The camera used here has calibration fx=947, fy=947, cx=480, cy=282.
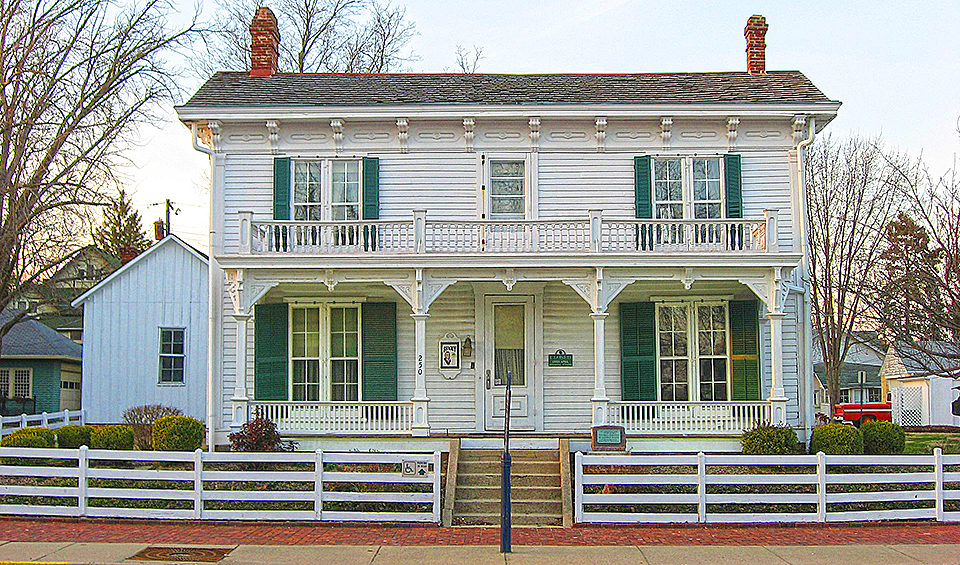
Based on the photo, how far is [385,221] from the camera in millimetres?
16781

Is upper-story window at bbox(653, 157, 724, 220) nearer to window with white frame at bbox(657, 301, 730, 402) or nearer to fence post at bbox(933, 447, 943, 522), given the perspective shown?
window with white frame at bbox(657, 301, 730, 402)

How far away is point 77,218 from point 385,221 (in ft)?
37.0

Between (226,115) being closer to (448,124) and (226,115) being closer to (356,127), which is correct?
(356,127)

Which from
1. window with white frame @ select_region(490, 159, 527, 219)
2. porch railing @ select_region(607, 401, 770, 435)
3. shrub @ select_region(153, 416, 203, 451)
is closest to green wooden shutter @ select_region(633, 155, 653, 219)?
window with white frame @ select_region(490, 159, 527, 219)

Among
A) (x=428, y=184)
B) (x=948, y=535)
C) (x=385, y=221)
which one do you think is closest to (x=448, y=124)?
(x=428, y=184)

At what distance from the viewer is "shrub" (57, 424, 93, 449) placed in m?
17.6

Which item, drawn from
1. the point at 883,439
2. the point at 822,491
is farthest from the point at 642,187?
the point at 822,491

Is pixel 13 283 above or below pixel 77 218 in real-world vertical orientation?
below

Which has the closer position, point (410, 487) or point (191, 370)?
point (410, 487)

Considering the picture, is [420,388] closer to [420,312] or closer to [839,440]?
[420,312]

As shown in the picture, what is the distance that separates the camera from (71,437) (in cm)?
1783

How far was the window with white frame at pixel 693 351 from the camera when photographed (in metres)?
18.0

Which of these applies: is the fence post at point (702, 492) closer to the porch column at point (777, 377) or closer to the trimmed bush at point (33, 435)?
the porch column at point (777, 377)

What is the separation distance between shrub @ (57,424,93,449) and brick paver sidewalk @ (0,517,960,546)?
3.97 metres
